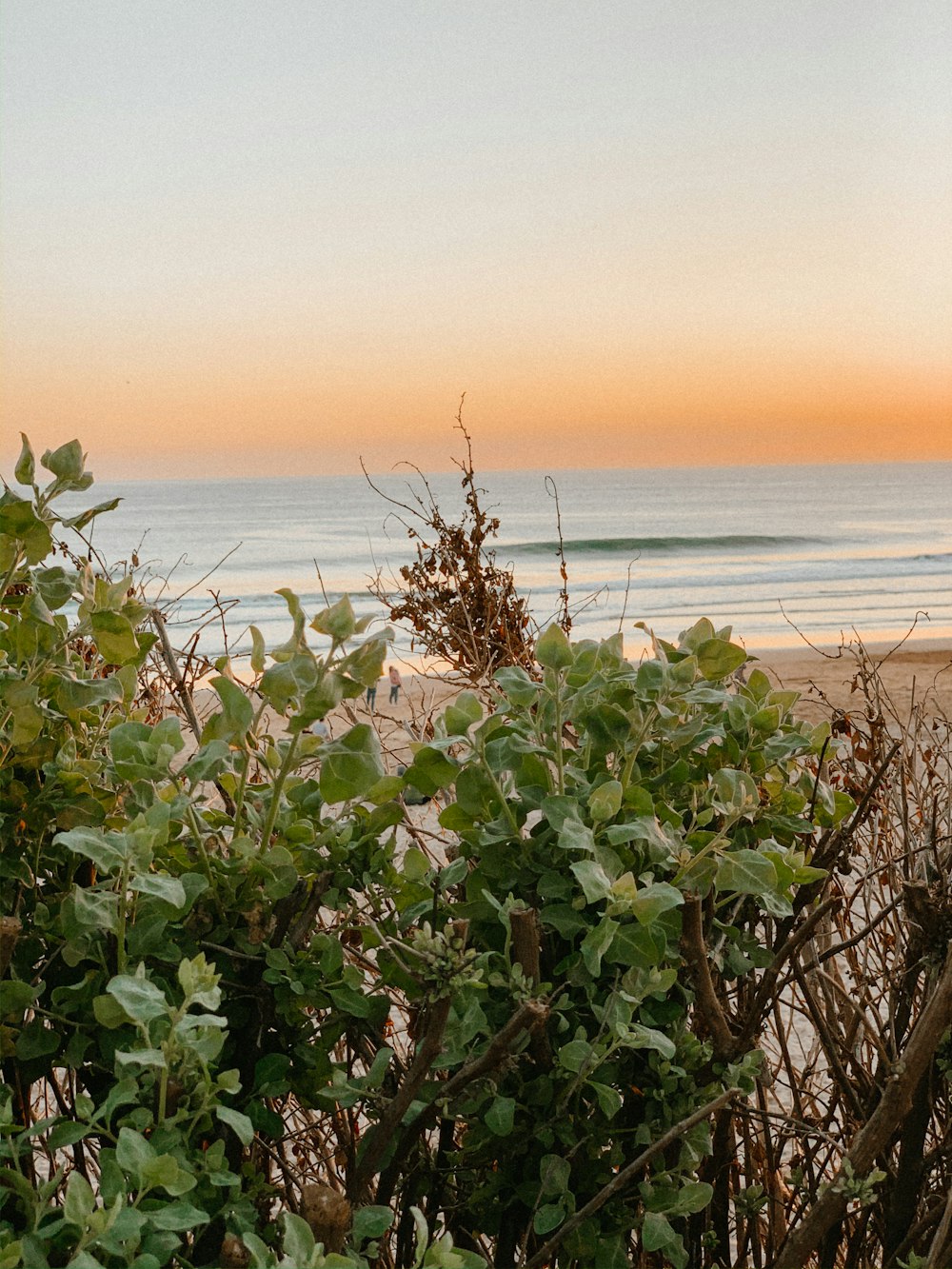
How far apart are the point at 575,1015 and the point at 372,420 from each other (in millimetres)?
47994

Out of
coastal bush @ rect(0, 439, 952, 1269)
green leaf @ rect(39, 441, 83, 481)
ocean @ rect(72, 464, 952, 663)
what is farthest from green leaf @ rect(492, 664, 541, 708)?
ocean @ rect(72, 464, 952, 663)

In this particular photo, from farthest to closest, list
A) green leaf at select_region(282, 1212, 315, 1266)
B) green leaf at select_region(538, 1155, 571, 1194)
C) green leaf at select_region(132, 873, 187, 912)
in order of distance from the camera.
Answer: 1. green leaf at select_region(538, 1155, 571, 1194)
2. green leaf at select_region(132, 873, 187, 912)
3. green leaf at select_region(282, 1212, 315, 1266)

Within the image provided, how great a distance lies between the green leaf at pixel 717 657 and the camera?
2.67 ft

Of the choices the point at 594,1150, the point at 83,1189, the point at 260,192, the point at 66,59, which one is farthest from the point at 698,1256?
the point at 260,192

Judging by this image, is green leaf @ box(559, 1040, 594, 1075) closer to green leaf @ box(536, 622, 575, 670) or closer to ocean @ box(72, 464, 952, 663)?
green leaf @ box(536, 622, 575, 670)

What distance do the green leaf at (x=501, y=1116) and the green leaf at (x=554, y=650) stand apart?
30 cm

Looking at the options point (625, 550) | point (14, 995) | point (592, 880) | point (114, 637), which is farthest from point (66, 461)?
point (625, 550)

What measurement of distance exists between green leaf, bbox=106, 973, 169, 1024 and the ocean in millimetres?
2143

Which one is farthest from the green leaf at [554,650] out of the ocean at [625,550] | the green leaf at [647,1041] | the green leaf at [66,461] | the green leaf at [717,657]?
the ocean at [625,550]

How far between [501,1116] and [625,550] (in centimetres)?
3050

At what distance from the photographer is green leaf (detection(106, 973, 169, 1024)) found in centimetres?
56

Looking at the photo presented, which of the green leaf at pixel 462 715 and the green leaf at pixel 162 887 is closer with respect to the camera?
the green leaf at pixel 162 887

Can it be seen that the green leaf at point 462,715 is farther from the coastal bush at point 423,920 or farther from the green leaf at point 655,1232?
the green leaf at point 655,1232

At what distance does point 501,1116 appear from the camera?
0.70 metres
